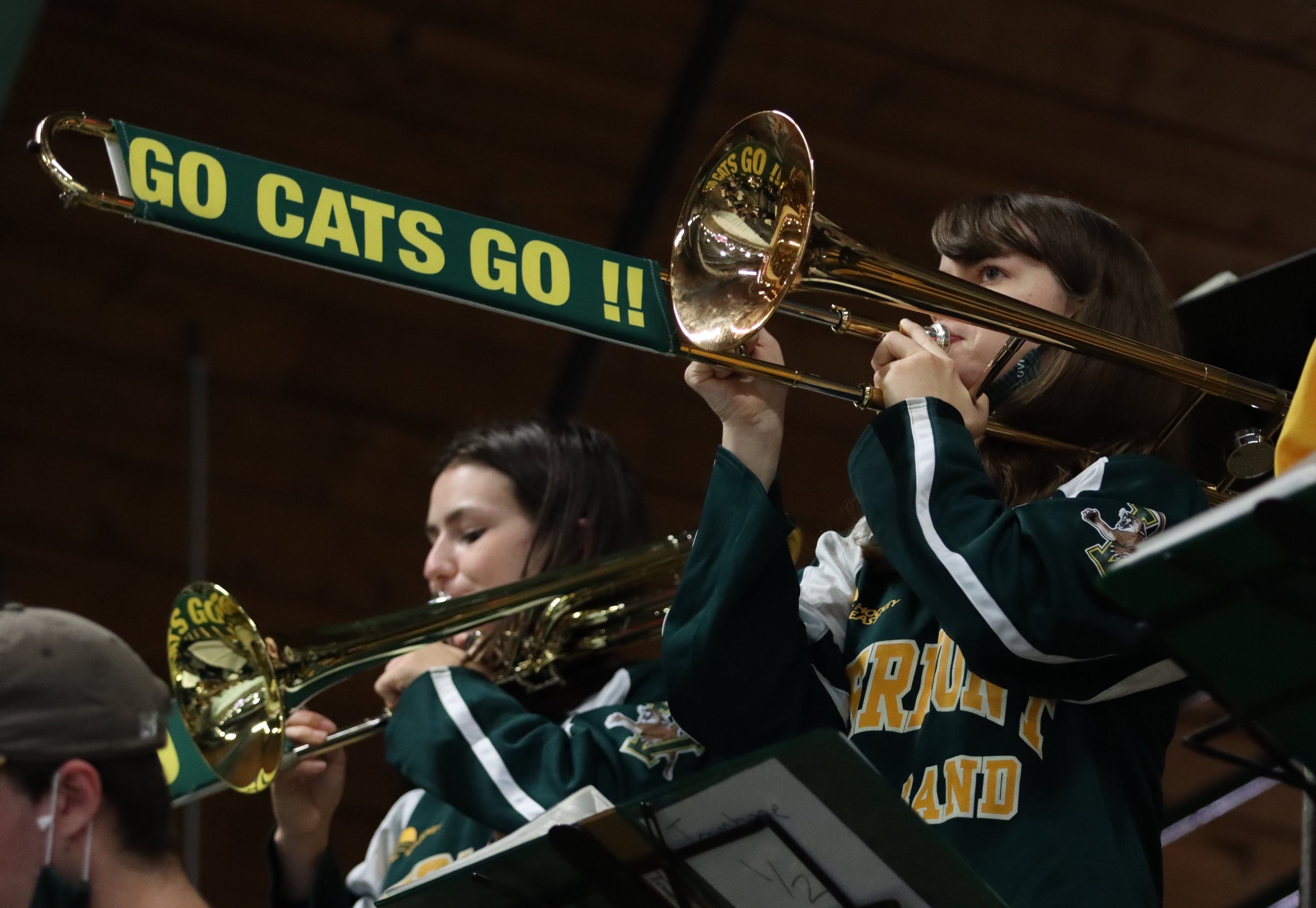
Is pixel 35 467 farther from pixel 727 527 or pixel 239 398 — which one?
pixel 727 527

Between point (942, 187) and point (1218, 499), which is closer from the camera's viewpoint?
point (1218, 499)

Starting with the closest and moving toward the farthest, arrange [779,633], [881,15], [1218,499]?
1. [779,633]
2. [1218,499]
3. [881,15]

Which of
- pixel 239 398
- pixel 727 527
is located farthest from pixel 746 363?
pixel 239 398

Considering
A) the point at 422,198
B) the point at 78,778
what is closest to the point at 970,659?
the point at 78,778

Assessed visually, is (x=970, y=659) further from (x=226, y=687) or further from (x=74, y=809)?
(x=226, y=687)

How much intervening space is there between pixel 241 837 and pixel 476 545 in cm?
325

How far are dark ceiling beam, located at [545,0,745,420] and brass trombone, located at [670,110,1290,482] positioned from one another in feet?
7.74

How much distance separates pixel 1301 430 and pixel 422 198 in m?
3.62

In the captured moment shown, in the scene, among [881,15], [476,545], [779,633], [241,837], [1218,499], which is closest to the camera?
[779,633]

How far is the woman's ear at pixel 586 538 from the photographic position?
116 inches

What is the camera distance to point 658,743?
96.1 inches

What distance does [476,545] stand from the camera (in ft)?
9.63

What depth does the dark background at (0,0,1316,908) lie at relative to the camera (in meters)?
4.71

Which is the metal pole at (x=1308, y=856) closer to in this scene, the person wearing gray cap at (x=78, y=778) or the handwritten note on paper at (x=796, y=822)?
the handwritten note on paper at (x=796, y=822)
